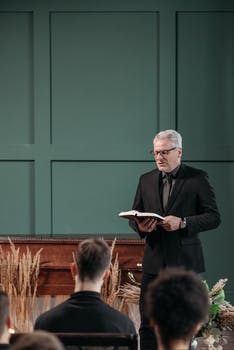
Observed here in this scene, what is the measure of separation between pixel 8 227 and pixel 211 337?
11.1 ft

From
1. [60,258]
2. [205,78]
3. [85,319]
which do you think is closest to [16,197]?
[205,78]

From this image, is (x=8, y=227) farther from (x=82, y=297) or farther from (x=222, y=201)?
(x=82, y=297)

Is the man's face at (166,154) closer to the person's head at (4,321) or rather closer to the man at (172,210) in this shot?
the man at (172,210)

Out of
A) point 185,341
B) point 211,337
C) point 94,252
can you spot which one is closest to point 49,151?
point 211,337

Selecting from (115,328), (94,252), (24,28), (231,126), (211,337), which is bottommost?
(211,337)

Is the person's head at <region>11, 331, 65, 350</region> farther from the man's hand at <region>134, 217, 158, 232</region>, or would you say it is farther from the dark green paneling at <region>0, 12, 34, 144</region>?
the dark green paneling at <region>0, 12, 34, 144</region>

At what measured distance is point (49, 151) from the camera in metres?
6.94

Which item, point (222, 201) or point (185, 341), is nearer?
point (185, 341)

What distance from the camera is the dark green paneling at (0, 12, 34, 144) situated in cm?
697

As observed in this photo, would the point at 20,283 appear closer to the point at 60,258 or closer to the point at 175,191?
the point at 60,258

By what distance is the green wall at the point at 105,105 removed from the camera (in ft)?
22.8

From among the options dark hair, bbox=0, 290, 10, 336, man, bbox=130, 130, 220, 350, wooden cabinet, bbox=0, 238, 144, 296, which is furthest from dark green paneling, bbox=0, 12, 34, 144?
dark hair, bbox=0, 290, 10, 336

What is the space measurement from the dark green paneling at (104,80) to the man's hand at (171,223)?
2602 mm

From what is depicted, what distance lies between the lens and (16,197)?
700 cm
